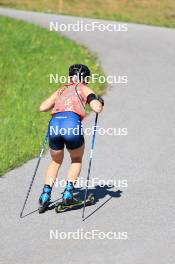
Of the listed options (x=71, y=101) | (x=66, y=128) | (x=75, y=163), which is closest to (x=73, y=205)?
(x=75, y=163)

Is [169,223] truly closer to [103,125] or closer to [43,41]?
[103,125]

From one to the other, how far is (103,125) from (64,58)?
620cm

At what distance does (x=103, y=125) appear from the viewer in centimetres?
1402

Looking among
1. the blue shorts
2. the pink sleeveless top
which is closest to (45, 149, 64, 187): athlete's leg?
the blue shorts

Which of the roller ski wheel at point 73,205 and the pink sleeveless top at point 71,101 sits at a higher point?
the pink sleeveless top at point 71,101

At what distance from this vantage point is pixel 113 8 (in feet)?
110

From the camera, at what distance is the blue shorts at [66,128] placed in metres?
9.30

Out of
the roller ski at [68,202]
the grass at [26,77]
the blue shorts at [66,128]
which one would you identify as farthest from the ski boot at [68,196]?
the grass at [26,77]

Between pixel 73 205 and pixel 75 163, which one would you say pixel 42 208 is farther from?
pixel 75 163

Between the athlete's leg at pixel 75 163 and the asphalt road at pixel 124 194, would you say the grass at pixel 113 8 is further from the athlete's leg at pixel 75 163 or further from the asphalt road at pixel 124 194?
the athlete's leg at pixel 75 163

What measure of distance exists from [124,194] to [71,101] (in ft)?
→ 5.51

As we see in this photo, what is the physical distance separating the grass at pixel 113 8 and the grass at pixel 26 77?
5.23 meters

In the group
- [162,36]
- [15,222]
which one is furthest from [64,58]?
[15,222]

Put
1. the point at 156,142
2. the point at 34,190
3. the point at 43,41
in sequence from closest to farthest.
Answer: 1. the point at 34,190
2. the point at 156,142
3. the point at 43,41
